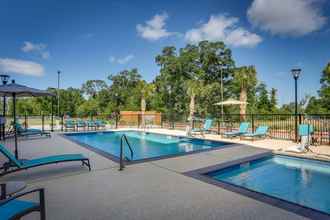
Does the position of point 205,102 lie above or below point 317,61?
below

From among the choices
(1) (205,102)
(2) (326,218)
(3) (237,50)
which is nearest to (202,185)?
(2) (326,218)

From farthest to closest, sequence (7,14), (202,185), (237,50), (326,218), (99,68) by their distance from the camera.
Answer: (99,68) < (237,50) < (7,14) < (202,185) < (326,218)

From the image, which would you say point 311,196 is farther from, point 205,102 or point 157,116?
point 205,102

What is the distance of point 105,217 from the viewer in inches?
90.2

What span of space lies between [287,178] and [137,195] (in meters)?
3.50

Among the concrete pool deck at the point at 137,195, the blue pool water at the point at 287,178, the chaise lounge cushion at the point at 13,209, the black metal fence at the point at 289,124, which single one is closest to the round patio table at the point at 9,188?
the chaise lounge cushion at the point at 13,209

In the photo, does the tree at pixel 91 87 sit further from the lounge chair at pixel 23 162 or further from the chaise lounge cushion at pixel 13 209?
the chaise lounge cushion at pixel 13 209

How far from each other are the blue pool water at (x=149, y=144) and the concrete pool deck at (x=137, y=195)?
1.71 meters

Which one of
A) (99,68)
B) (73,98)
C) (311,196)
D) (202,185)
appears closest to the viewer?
(202,185)

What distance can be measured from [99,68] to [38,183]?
3125 centimetres

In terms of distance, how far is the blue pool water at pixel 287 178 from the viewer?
3.47 meters

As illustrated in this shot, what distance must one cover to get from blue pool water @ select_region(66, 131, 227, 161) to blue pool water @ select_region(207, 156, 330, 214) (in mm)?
1890

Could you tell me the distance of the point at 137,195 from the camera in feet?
9.48

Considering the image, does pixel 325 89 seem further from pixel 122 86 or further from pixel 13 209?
pixel 13 209
